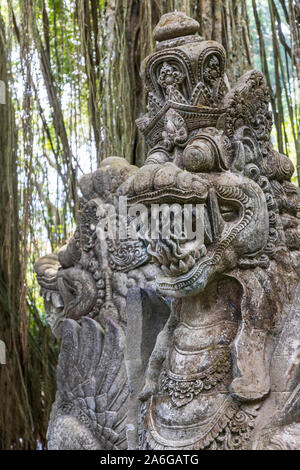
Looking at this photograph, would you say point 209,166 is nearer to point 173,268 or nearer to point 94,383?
point 173,268

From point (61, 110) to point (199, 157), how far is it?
8.68ft

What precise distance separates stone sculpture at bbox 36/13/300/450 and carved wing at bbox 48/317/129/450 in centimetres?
77

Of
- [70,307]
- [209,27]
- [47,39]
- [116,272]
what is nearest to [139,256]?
[116,272]

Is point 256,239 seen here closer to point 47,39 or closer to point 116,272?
point 116,272

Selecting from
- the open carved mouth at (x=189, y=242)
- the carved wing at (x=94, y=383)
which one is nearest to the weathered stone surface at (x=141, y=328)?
the open carved mouth at (x=189, y=242)

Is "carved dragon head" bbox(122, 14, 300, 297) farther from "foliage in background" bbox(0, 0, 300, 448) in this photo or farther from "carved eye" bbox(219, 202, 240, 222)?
"foliage in background" bbox(0, 0, 300, 448)

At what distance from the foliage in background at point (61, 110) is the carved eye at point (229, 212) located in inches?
65.1

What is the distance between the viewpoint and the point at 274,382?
2244 millimetres

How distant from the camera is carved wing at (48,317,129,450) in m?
3.31

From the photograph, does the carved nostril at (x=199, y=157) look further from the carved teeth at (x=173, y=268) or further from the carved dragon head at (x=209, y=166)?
the carved teeth at (x=173, y=268)

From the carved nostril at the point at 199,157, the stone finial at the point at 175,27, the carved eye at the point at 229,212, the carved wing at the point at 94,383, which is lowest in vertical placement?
the carved wing at the point at 94,383

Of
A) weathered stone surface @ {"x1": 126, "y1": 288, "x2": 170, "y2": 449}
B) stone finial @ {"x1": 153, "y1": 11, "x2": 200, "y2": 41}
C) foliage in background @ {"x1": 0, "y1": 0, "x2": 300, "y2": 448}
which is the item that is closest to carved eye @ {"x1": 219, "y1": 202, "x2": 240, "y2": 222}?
weathered stone surface @ {"x1": 126, "y1": 288, "x2": 170, "y2": 449}

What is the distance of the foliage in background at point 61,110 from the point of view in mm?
4160

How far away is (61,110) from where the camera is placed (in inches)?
191
